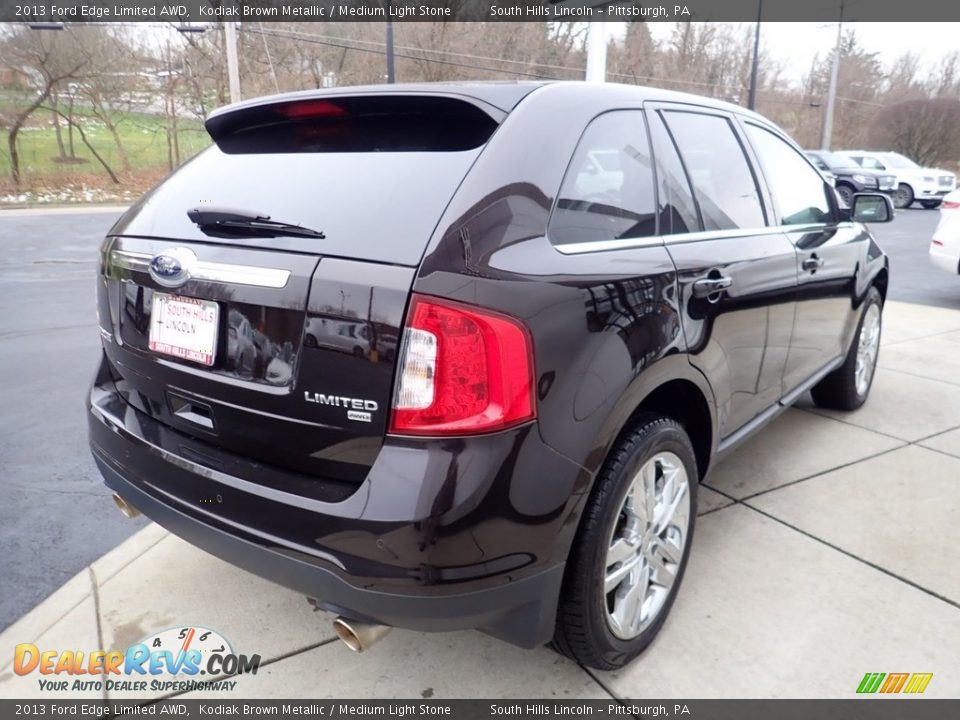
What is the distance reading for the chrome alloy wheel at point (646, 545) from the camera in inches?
83.0

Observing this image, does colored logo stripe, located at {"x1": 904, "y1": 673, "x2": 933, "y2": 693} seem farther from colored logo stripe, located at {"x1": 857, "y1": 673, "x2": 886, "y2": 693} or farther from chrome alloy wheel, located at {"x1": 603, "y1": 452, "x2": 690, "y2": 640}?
chrome alloy wheel, located at {"x1": 603, "y1": 452, "x2": 690, "y2": 640}

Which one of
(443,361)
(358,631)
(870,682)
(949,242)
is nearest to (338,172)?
(443,361)

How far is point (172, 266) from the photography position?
1952 millimetres

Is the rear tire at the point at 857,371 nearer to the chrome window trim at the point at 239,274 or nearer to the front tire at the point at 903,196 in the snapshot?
the chrome window trim at the point at 239,274

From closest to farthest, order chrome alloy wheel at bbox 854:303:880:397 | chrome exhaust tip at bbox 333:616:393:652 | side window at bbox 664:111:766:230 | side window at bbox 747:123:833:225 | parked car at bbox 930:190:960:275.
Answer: chrome exhaust tip at bbox 333:616:393:652 → side window at bbox 664:111:766:230 → side window at bbox 747:123:833:225 → chrome alloy wheel at bbox 854:303:880:397 → parked car at bbox 930:190:960:275

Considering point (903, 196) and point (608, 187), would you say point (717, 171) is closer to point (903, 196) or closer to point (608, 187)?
point (608, 187)

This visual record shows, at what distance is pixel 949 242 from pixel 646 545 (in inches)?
286

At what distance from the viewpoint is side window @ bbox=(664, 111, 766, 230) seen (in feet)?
8.45

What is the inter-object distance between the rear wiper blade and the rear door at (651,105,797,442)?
1.17 m

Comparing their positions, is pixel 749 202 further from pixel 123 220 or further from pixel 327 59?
pixel 327 59

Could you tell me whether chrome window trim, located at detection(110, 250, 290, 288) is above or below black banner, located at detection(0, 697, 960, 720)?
above

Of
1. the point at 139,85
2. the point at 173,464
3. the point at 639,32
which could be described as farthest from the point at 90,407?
the point at 639,32

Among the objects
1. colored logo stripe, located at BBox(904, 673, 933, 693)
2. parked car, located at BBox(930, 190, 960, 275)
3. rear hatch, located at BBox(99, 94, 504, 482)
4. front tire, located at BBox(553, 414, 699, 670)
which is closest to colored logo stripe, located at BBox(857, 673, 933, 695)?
colored logo stripe, located at BBox(904, 673, 933, 693)

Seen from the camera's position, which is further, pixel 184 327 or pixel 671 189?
pixel 671 189
